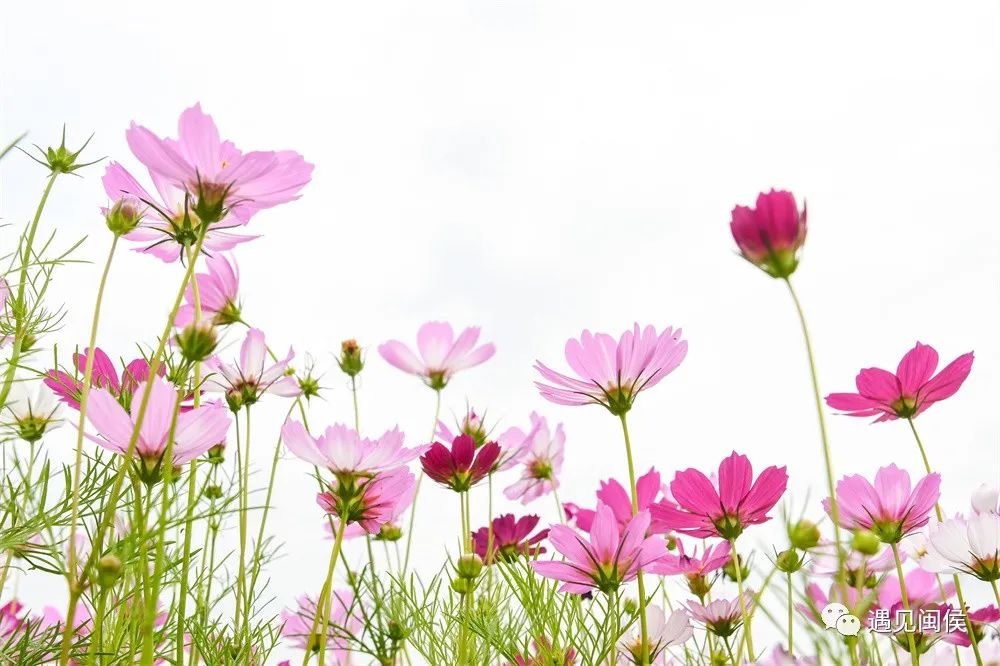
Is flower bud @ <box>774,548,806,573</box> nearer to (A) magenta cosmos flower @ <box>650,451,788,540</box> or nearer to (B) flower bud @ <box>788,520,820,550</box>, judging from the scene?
(A) magenta cosmos flower @ <box>650,451,788,540</box>

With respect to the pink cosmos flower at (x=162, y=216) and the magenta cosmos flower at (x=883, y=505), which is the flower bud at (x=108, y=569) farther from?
the magenta cosmos flower at (x=883, y=505)

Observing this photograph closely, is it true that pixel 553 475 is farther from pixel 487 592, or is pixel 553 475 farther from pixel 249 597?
pixel 249 597

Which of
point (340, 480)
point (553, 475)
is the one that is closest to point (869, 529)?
point (340, 480)

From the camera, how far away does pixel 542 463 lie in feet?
4.05

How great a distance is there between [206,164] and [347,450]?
0.25 metres

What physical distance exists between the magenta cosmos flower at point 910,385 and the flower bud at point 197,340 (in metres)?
0.60

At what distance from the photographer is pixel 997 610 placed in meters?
0.90

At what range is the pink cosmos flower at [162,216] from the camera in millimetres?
601

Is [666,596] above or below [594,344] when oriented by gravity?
below

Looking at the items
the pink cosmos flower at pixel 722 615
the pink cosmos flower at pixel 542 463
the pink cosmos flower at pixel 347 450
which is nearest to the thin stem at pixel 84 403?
the pink cosmos flower at pixel 347 450

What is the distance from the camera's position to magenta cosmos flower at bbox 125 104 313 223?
50cm

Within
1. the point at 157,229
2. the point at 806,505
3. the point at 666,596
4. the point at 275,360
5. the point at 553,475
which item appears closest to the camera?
the point at 806,505

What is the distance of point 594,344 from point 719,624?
1.21 ft

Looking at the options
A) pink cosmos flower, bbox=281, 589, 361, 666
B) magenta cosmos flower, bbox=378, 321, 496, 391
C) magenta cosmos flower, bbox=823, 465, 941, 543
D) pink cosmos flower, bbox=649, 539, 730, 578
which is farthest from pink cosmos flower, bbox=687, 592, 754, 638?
magenta cosmos flower, bbox=378, 321, 496, 391
